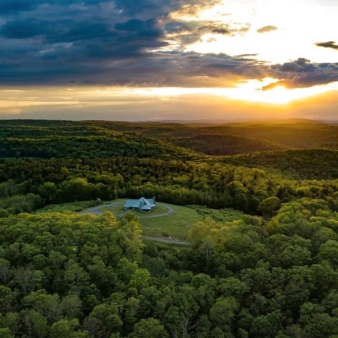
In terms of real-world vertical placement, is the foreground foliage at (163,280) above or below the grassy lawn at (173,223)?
below

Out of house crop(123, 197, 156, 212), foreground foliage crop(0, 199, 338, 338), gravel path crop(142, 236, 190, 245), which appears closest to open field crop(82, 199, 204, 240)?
house crop(123, 197, 156, 212)

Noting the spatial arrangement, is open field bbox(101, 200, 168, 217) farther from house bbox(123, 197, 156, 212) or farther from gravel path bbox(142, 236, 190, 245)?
gravel path bbox(142, 236, 190, 245)

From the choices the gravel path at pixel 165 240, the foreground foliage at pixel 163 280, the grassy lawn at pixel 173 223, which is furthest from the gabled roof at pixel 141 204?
the gravel path at pixel 165 240

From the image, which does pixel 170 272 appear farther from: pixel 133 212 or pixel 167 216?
pixel 133 212

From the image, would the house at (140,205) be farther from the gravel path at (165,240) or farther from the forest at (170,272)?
the gravel path at (165,240)

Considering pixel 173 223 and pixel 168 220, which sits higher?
pixel 168 220

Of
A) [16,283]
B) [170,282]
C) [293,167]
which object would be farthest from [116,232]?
[293,167]

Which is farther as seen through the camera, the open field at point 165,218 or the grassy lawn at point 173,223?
the open field at point 165,218


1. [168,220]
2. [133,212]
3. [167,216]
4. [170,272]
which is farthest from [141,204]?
[170,272]
